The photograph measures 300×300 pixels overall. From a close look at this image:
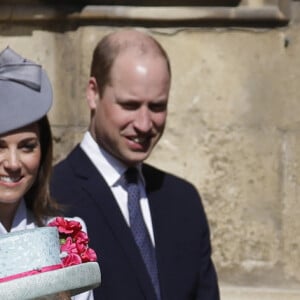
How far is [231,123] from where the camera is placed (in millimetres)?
5641

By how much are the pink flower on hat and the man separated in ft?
1.82

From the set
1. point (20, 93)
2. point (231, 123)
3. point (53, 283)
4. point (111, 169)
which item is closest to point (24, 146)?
point (20, 93)

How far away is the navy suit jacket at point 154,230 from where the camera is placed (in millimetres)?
4457

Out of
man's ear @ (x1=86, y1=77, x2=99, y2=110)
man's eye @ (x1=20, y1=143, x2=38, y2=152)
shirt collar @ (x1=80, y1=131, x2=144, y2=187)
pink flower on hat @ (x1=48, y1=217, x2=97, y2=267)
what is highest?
man's ear @ (x1=86, y1=77, x2=99, y2=110)

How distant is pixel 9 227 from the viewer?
387cm

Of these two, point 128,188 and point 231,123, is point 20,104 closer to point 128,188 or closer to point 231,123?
point 128,188

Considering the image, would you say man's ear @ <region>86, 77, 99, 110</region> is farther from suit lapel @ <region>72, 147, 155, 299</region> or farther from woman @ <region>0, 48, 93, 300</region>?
woman @ <region>0, 48, 93, 300</region>

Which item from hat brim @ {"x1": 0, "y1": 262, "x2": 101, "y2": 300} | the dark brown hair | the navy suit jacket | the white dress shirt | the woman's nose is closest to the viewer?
hat brim @ {"x1": 0, "y1": 262, "x2": 101, "y2": 300}

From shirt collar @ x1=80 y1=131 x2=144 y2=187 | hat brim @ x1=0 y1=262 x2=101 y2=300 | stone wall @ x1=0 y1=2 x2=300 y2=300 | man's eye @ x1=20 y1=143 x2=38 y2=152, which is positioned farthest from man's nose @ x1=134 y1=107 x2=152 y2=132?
stone wall @ x1=0 y1=2 x2=300 y2=300

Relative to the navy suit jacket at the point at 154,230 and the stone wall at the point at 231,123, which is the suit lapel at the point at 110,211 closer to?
the navy suit jacket at the point at 154,230

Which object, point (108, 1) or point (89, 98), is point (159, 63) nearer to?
point (89, 98)

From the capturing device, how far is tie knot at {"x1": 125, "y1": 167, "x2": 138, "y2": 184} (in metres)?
4.61

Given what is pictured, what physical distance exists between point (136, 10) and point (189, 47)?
0.75ft

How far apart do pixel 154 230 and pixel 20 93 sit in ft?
2.79
